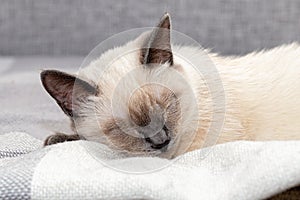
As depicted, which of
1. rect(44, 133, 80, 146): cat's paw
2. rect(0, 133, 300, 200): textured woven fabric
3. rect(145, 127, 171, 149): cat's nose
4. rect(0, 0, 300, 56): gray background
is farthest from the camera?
rect(0, 0, 300, 56): gray background

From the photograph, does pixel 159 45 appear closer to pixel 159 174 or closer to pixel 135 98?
pixel 135 98

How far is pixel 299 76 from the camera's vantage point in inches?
42.1

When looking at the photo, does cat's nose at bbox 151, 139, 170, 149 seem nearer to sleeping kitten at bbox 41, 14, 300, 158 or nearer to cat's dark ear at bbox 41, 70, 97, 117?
sleeping kitten at bbox 41, 14, 300, 158

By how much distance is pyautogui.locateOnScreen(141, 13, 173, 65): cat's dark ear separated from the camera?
94 centimetres

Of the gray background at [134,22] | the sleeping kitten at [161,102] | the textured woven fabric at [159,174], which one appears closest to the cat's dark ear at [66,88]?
the sleeping kitten at [161,102]

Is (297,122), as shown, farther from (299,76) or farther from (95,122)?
(95,122)

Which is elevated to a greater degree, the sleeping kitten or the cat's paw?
the sleeping kitten

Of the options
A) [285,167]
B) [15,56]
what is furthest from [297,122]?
[15,56]

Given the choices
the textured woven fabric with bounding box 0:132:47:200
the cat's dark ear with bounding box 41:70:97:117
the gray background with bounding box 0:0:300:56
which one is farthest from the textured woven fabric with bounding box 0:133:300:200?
the gray background with bounding box 0:0:300:56

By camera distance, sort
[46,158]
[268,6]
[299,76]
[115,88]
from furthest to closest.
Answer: [268,6] → [299,76] → [115,88] → [46,158]

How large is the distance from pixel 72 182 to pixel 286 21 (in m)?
1.30


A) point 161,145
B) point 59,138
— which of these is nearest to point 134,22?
point 59,138

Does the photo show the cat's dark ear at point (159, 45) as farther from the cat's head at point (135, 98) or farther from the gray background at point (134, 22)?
the gray background at point (134, 22)

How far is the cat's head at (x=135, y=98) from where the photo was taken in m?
0.92
